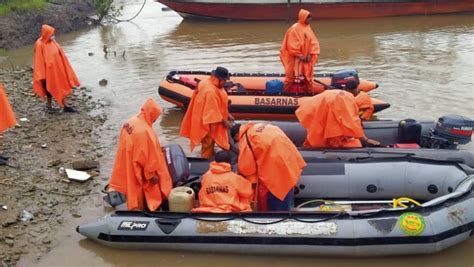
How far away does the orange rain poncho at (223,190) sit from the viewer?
211 inches

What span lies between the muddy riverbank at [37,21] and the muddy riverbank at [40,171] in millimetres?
7456

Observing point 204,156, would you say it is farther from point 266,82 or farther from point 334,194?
point 266,82

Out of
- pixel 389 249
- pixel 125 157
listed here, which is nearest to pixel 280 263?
pixel 389 249

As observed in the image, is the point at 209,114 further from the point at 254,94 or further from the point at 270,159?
the point at 254,94

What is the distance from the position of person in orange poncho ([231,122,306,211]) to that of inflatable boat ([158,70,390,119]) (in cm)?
351

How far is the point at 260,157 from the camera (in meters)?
5.37

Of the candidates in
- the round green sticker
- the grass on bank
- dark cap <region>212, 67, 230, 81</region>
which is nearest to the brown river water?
the round green sticker

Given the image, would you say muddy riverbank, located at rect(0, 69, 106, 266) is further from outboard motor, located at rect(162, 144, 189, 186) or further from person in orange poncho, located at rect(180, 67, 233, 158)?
person in orange poncho, located at rect(180, 67, 233, 158)

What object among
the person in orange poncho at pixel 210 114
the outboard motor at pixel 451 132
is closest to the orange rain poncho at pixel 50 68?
the person in orange poncho at pixel 210 114

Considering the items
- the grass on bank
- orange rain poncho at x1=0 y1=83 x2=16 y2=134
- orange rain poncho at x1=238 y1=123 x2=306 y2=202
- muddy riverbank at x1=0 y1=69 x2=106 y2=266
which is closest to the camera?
orange rain poncho at x1=238 y1=123 x2=306 y2=202

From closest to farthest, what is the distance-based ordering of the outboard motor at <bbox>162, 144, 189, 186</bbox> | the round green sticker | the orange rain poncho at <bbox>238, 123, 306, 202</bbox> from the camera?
the round green sticker < the orange rain poncho at <bbox>238, 123, 306, 202</bbox> < the outboard motor at <bbox>162, 144, 189, 186</bbox>

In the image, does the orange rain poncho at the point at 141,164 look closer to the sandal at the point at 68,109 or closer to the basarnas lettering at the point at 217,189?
the basarnas lettering at the point at 217,189

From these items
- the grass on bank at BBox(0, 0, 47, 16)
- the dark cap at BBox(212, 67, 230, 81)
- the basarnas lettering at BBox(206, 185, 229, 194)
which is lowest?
the basarnas lettering at BBox(206, 185, 229, 194)

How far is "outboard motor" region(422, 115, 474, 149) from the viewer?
6457mm
